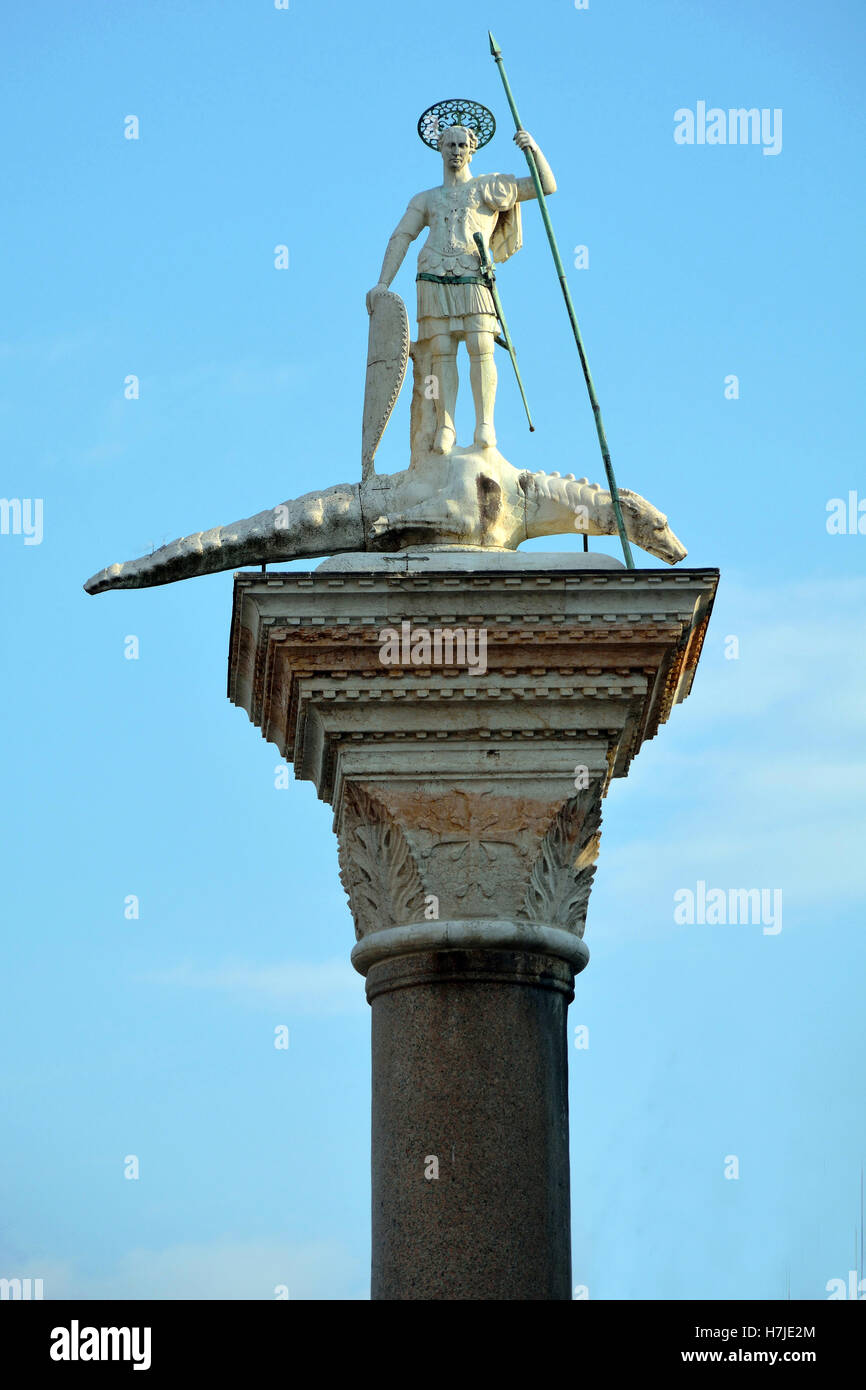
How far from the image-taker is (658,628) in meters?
14.6

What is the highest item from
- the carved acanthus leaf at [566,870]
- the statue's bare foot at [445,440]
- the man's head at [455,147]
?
the man's head at [455,147]

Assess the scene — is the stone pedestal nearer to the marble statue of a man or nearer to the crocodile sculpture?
the crocodile sculpture

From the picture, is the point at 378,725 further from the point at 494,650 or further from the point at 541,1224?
the point at 541,1224

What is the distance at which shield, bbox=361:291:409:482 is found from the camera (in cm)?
1598

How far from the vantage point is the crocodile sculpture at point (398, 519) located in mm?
15703

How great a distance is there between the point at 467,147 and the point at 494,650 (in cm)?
403

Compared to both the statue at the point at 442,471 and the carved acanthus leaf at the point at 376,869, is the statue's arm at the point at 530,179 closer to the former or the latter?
the statue at the point at 442,471

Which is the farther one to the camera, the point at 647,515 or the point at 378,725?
the point at 647,515

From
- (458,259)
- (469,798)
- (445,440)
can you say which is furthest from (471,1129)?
(458,259)

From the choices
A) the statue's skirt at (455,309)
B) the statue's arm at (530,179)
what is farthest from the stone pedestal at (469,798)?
the statue's arm at (530,179)

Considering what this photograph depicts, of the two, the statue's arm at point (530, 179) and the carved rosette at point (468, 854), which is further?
the statue's arm at point (530, 179)

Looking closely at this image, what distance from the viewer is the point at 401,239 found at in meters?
16.4

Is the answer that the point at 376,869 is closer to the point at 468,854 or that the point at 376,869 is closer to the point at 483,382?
the point at 468,854
